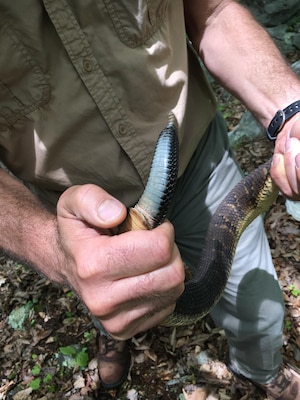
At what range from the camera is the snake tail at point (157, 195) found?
2.80 feet

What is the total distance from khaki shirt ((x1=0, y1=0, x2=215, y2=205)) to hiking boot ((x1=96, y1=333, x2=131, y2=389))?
1.19m

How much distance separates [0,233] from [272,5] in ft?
14.7

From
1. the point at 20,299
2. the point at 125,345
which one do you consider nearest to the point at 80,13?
the point at 125,345

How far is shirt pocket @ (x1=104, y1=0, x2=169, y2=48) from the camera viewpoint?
1456mm

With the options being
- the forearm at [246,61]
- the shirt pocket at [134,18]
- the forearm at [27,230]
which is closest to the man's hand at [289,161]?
the forearm at [246,61]

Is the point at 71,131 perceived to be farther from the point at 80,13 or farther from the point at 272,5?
the point at 272,5

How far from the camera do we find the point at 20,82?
1.41m

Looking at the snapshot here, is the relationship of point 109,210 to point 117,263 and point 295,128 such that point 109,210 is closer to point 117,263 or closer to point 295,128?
point 117,263

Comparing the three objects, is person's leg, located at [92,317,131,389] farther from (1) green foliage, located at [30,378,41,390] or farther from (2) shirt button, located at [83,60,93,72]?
(2) shirt button, located at [83,60,93,72]

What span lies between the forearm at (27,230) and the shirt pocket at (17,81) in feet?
0.77

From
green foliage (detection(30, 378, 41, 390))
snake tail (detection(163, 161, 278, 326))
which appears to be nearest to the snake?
snake tail (detection(163, 161, 278, 326))

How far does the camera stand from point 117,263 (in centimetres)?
81

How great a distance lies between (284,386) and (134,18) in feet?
6.41

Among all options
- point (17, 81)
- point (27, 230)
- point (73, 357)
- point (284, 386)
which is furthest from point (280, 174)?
point (73, 357)
